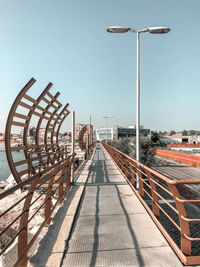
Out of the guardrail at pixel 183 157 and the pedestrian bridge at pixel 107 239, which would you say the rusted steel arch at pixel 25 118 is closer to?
the pedestrian bridge at pixel 107 239

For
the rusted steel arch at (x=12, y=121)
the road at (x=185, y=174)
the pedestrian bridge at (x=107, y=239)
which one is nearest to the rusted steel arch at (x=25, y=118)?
the rusted steel arch at (x=12, y=121)

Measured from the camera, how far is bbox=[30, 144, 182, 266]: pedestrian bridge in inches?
101

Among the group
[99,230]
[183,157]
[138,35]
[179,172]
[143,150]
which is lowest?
[179,172]

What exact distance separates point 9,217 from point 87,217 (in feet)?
16.6

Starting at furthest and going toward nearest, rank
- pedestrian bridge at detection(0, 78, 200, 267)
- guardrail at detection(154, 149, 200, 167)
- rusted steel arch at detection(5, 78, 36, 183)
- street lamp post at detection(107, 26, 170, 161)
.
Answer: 1. guardrail at detection(154, 149, 200, 167)
2. street lamp post at detection(107, 26, 170, 161)
3. rusted steel arch at detection(5, 78, 36, 183)
4. pedestrian bridge at detection(0, 78, 200, 267)

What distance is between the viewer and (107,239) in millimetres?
3105

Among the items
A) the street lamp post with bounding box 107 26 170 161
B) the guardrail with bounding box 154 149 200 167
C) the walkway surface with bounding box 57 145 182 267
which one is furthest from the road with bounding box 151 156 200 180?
the walkway surface with bounding box 57 145 182 267

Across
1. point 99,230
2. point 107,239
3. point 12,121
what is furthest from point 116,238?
point 12,121

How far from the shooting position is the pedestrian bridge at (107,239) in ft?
8.39

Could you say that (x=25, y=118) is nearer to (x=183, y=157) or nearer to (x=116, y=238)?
(x=116, y=238)

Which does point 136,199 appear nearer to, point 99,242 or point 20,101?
point 99,242

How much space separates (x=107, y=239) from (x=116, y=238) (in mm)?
154

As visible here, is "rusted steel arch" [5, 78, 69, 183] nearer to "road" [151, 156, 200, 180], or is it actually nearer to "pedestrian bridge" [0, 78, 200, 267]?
"pedestrian bridge" [0, 78, 200, 267]

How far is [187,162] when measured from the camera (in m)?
29.4
